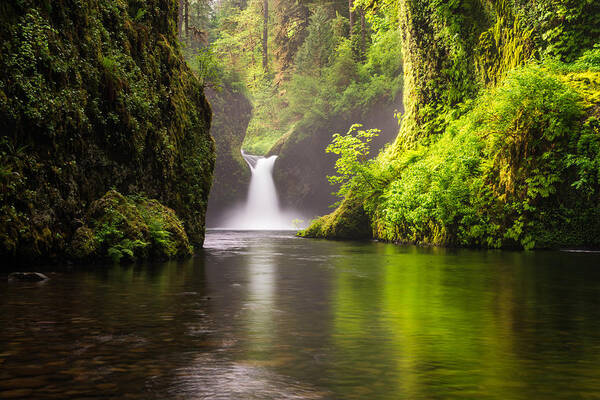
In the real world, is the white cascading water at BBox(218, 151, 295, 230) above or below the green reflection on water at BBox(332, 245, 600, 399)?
above

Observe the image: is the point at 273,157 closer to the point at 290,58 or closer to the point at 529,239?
the point at 290,58

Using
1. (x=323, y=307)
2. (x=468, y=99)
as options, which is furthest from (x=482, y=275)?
(x=468, y=99)

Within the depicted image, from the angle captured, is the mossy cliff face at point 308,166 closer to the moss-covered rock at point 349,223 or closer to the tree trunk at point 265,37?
the moss-covered rock at point 349,223

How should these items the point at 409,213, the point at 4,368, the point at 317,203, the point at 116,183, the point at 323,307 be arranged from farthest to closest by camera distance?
the point at 317,203 → the point at 409,213 → the point at 116,183 → the point at 323,307 → the point at 4,368

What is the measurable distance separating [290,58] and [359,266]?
4944 centimetres

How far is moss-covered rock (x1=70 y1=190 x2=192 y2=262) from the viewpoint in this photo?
12583 millimetres

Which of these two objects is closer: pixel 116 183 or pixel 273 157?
pixel 116 183

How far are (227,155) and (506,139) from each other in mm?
33451

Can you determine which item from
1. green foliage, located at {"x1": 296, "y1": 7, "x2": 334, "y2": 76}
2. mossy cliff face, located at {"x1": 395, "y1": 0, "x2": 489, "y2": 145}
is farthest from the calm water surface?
green foliage, located at {"x1": 296, "y1": 7, "x2": 334, "y2": 76}

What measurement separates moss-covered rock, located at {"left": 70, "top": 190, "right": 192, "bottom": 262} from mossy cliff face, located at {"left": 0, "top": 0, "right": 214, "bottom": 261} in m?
0.24

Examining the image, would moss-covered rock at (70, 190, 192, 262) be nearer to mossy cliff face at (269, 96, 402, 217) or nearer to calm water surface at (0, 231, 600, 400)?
calm water surface at (0, 231, 600, 400)

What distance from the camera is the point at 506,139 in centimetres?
1730

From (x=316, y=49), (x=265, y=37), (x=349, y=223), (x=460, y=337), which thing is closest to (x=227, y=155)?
(x=316, y=49)

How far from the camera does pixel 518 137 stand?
17.0 m
